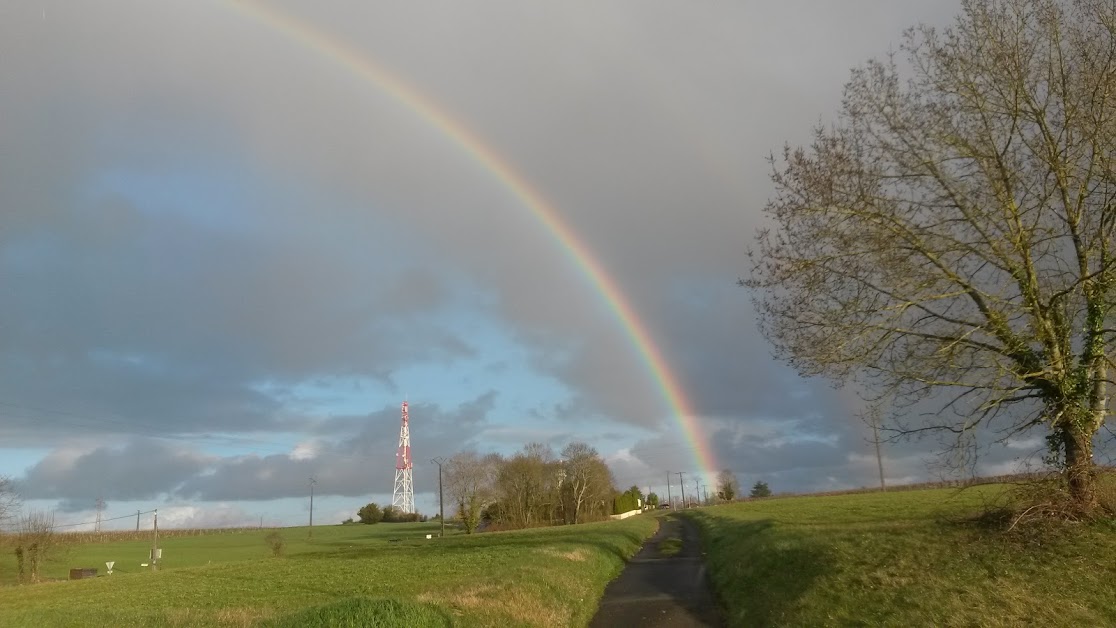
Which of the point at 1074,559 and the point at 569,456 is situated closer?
the point at 1074,559

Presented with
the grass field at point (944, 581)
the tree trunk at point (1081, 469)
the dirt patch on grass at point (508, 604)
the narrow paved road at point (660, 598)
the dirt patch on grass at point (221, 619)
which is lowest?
the narrow paved road at point (660, 598)

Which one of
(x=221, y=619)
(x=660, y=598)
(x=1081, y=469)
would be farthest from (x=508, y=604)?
(x=1081, y=469)

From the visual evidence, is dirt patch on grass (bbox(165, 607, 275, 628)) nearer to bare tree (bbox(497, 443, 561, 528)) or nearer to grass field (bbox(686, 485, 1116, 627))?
grass field (bbox(686, 485, 1116, 627))

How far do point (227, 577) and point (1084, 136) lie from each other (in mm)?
47186

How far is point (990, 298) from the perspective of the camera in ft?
53.0

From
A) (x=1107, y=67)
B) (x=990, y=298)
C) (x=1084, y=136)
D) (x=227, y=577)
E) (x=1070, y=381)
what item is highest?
(x=1107, y=67)

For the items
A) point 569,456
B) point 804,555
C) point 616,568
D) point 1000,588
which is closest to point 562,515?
point 569,456

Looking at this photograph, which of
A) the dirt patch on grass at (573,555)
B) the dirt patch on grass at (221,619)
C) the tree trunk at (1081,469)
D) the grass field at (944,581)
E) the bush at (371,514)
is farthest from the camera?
the bush at (371,514)

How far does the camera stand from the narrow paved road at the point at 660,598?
18.0 m

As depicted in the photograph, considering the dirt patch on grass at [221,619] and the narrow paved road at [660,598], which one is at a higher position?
the dirt patch on grass at [221,619]

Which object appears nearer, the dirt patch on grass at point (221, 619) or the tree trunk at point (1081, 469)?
the tree trunk at point (1081, 469)

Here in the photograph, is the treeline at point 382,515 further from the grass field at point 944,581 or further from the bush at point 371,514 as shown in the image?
the grass field at point 944,581

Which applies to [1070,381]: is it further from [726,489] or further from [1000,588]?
[726,489]

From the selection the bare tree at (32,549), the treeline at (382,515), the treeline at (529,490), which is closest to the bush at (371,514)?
the treeline at (382,515)
